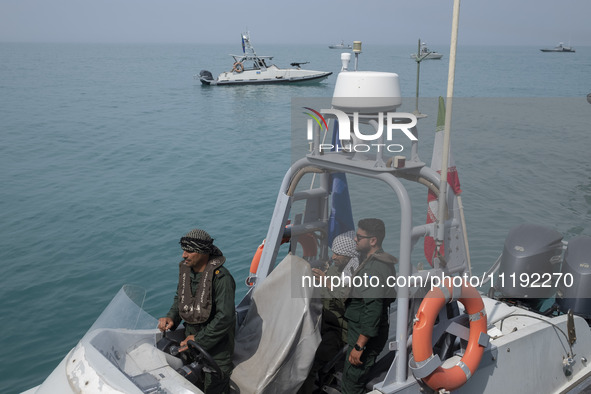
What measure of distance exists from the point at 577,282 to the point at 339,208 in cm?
264

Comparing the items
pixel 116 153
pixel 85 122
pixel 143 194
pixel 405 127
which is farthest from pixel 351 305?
pixel 85 122

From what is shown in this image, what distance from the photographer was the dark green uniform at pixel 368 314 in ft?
12.2

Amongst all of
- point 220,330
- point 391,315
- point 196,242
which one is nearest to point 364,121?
point 196,242

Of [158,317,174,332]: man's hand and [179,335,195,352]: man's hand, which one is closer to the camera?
[179,335,195,352]: man's hand

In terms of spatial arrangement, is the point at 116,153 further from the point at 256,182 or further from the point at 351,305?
the point at 351,305

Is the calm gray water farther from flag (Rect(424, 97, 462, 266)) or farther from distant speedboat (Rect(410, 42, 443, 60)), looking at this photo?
flag (Rect(424, 97, 462, 266))

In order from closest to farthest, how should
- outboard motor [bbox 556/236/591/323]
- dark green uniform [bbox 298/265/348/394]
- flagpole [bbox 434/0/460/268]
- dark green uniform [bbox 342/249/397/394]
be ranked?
flagpole [bbox 434/0/460/268] → dark green uniform [bbox 342/249/397/394] → dark green uniform [bbox 298/265/348/394] → outboard motor [bbox 556/236/591/323]

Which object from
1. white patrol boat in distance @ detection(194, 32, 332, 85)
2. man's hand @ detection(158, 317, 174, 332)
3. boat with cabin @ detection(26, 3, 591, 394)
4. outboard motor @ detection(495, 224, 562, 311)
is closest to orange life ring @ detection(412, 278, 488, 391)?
boat with cabin @ detection(26, 3, 591, 394)

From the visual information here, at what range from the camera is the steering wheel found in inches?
152

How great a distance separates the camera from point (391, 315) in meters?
4.93

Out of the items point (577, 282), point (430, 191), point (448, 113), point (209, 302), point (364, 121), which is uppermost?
point (448, 113)

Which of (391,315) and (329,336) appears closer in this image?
(329,336)

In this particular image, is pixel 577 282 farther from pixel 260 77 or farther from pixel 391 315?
pixel 260 77

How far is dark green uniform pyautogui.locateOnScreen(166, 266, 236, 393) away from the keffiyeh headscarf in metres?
0.76
